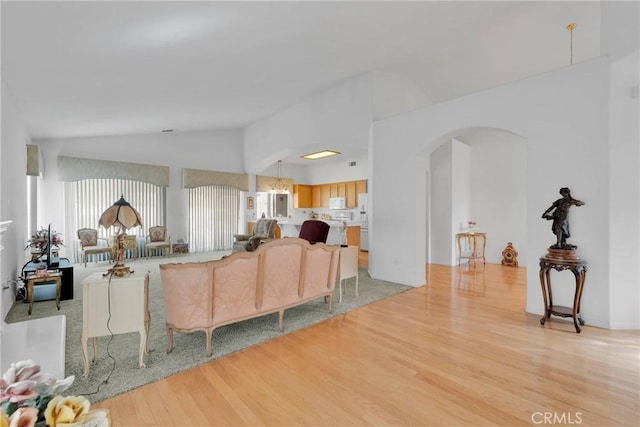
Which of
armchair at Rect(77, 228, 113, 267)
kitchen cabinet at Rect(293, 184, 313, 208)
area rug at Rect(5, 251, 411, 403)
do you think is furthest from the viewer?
kitchen cabinet at Rect(293, 184, 313, 208)

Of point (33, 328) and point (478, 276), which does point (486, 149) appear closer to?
point (478, 276)

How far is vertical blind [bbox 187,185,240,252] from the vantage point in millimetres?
8008

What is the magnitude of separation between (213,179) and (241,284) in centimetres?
605

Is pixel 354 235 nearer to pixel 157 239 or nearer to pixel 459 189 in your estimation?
pixel 459 189

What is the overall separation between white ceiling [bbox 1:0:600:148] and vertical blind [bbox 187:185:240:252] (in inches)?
96.1

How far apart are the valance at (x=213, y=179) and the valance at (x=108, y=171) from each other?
47 cm

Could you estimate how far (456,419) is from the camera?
5.75 ft

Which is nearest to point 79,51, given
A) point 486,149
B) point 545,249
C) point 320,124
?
point 320,124

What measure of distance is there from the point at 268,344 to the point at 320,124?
460 centimetres

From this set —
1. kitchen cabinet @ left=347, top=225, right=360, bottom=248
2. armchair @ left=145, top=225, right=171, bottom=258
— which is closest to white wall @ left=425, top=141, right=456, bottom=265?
kitchen cabinet @ left=347, top=225, right=360, bottom=248

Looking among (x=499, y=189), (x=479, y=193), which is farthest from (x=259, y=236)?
(x=499, y=189)

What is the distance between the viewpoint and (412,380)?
85.0 inches

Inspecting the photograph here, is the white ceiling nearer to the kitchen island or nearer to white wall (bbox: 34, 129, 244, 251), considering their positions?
white wall (bbox: 34, 129, 244, 251)

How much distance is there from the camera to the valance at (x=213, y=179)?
770 centimetres
